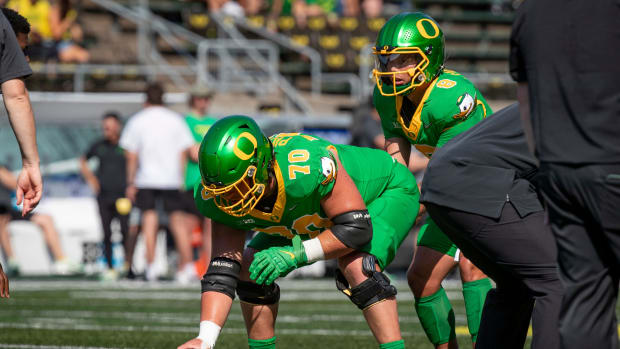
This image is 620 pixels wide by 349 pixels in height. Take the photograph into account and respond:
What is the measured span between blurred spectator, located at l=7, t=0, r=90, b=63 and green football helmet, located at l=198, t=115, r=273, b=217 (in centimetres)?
1171

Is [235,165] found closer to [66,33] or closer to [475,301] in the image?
[475,301]

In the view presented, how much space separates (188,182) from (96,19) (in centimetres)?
719

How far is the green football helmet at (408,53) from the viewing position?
4988mm

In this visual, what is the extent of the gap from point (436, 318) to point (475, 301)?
0.28m

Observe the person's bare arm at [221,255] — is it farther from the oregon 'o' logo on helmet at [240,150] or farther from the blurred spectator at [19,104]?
the blurred spectator at [19,104]

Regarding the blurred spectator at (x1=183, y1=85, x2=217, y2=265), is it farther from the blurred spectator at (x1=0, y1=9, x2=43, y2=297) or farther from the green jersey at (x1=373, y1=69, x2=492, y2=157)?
the blurred spectator at (x1=0, y1=9, x2=43, y2=297)

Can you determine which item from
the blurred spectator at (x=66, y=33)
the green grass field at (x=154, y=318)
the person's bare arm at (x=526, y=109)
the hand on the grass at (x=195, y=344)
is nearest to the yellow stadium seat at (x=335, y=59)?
the blurred spectator at (x=66, y=33)

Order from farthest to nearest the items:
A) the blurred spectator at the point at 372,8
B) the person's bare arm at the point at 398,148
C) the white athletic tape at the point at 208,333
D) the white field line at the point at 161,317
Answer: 1. the blurred spectator at the point at 372,8
2. the white field line at the point at 161,317
3. the person's bare arm at the point at 398,148
4. the white athletic tape at the point at 208,333

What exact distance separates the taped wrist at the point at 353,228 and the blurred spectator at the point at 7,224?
8095 millimetres

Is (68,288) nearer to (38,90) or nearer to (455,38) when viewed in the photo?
(38,90)

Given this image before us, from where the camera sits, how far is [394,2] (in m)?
20.2

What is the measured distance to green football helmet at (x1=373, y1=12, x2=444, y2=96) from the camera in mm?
4988

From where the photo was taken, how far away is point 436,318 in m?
4.92

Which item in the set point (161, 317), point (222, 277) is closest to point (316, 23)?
point (161, 317)
